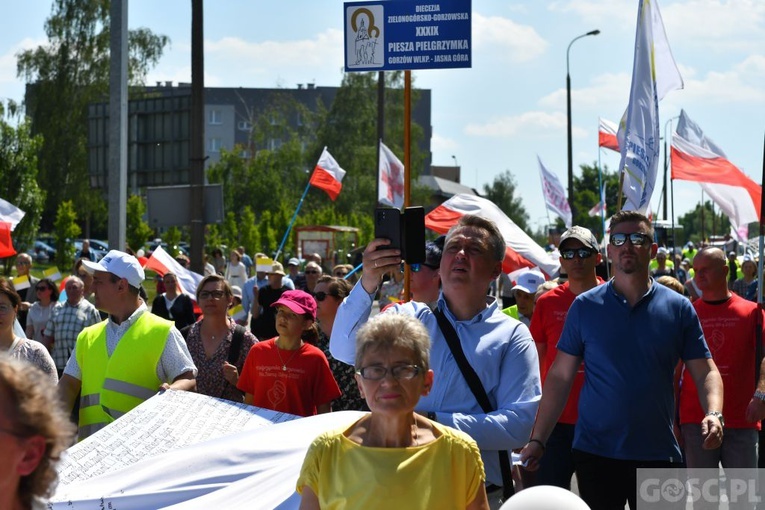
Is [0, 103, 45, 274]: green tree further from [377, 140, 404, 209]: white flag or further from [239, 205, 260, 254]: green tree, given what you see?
[377, 140, 404, 209]: white flag

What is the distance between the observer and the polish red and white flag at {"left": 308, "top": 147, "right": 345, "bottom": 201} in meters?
24.0

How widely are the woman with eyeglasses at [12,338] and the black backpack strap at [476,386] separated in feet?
11.6

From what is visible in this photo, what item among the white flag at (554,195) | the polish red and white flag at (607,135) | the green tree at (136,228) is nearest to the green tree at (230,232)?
the green tree at (136,228)

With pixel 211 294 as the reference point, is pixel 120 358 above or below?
below

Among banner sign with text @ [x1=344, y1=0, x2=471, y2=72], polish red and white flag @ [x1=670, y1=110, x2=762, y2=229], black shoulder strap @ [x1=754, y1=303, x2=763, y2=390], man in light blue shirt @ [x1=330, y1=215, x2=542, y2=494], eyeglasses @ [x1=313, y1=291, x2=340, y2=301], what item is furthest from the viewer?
polish red and white flag @ [x1=670, y1=110, x2=762, y2=229]

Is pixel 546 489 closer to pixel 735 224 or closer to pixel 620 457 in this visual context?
pixel 620 457

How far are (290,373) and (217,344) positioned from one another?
3.41 feet

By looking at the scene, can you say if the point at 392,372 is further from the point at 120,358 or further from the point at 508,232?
the point at 508,232

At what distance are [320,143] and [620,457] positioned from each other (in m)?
69.9

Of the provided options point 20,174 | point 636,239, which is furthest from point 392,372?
point 20,174

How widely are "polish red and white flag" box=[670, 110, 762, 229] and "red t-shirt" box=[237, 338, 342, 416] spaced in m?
5.71

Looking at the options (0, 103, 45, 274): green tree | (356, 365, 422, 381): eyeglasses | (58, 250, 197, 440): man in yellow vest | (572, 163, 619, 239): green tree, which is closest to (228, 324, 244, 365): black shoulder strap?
(58, 250, 197, 440): man in yellow vest

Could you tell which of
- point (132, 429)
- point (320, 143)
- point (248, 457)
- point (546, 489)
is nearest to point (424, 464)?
point (546, 489)

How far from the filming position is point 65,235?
47.2 meters
